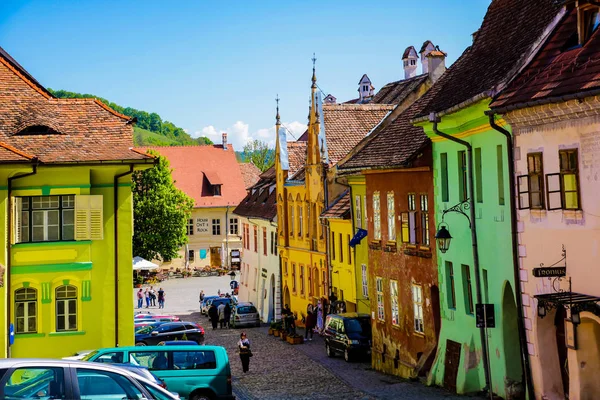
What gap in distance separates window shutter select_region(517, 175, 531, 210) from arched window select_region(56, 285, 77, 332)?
1465 centimetres

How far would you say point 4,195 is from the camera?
28859 millimetres

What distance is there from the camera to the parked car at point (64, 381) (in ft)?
43.2

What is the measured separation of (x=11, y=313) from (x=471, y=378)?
13.7 m

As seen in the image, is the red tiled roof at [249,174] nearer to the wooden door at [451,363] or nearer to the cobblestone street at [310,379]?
the cobblestone street at [310,379]

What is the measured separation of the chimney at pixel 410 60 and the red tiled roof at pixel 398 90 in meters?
5.41

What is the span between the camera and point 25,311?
29172 millimetres

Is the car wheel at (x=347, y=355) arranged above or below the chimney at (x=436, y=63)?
below

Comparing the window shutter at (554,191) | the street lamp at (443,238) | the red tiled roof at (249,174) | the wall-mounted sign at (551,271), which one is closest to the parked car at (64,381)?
the wall-mounted sign at (551,271)

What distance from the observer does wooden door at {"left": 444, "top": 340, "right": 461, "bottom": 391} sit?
26859mm

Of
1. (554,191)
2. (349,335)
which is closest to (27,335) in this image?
(349,335)

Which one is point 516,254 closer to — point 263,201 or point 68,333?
point 68,333

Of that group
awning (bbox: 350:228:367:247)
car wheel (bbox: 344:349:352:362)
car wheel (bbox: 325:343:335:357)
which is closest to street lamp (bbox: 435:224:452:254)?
car wheel (bbox: 344:349:352:362)

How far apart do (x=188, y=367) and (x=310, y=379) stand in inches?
380

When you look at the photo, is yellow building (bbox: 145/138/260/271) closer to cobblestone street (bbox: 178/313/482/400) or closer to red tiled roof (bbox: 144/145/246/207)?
red tiled roof (bbox: 144/145/246/207)
